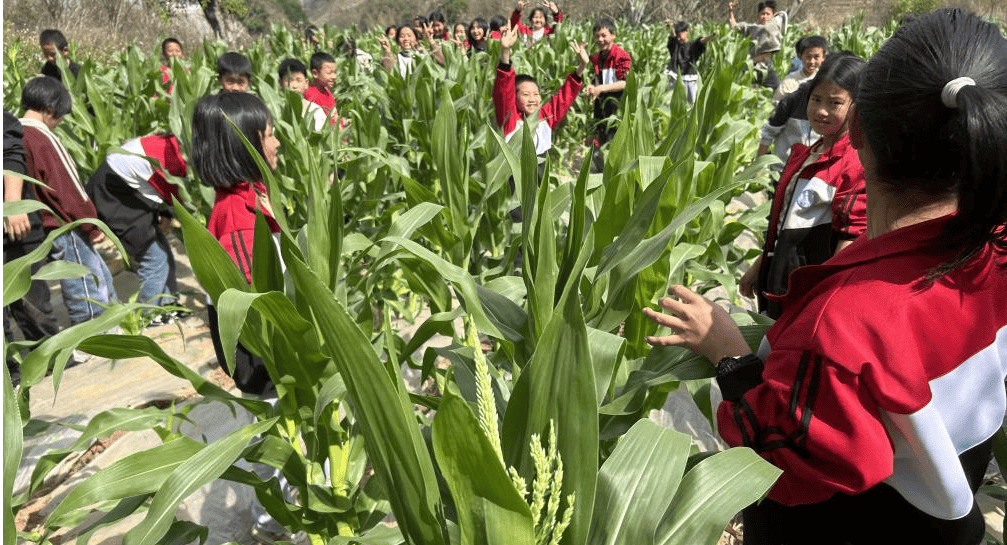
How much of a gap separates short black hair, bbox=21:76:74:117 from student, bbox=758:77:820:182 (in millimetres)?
3134

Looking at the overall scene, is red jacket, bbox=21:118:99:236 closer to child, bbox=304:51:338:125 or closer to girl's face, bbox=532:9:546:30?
child, bbox=304:51:338:125

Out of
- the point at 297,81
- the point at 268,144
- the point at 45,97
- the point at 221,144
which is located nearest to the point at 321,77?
the point at 297,81

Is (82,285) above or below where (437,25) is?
below

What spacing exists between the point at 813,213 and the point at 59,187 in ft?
9.33

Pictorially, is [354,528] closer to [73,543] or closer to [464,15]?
[73,543]

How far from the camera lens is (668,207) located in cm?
159

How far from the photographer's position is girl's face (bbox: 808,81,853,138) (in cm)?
199

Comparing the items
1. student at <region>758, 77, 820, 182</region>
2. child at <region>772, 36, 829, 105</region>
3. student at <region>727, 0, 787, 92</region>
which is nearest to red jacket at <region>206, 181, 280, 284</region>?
student at <region>758, 77, 820, 182</region>

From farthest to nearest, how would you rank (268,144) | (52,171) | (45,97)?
(45,97), (52,171), (268,144)

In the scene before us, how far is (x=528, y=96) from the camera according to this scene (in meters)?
3.63

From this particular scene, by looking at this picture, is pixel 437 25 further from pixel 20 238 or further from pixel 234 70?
pixel 20 238

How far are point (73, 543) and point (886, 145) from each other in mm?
2209

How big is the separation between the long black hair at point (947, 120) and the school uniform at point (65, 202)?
274cm

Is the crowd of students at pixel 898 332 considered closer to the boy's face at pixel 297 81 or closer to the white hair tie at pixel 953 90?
the white hair tie at pixel 953 90
